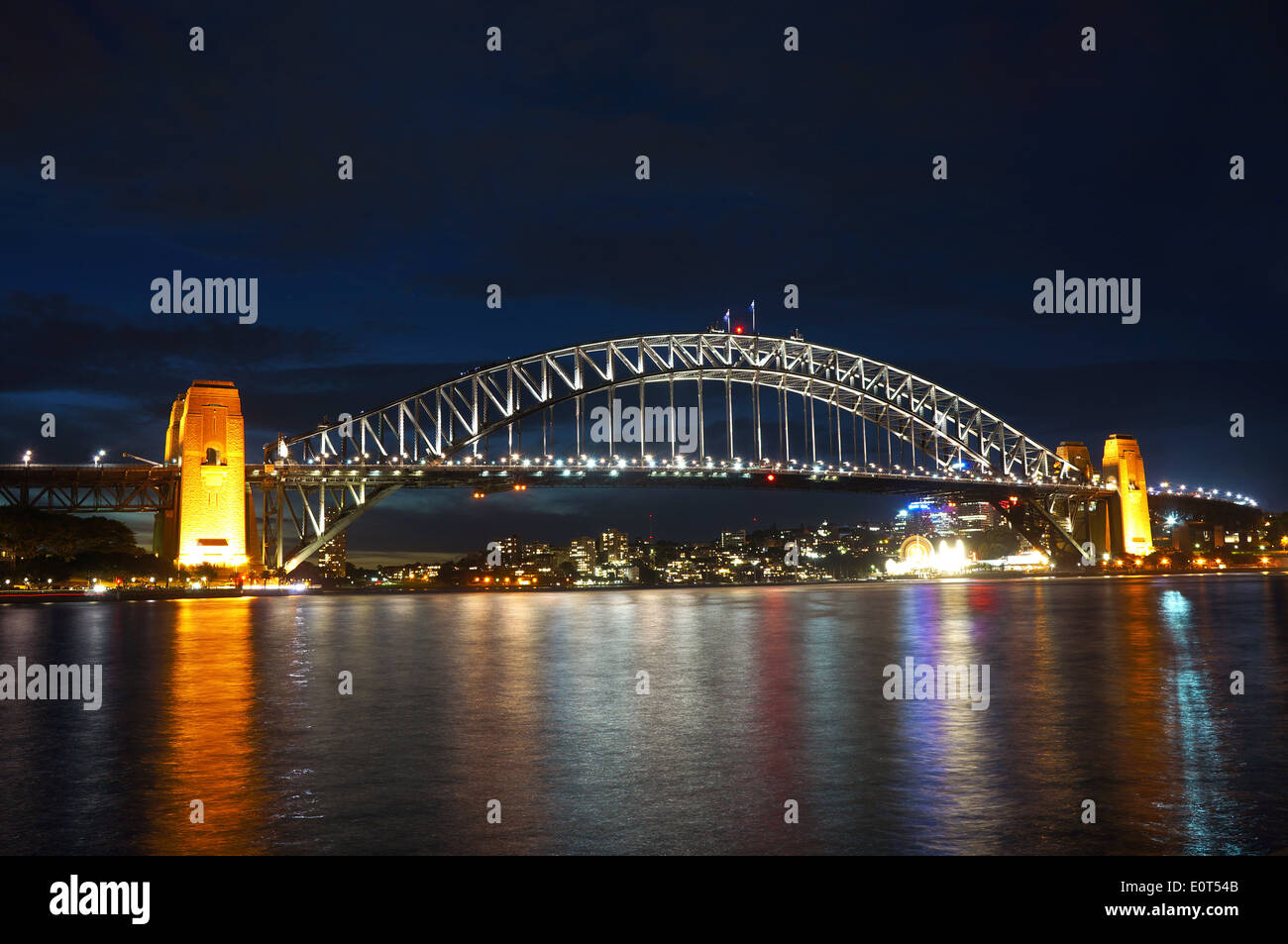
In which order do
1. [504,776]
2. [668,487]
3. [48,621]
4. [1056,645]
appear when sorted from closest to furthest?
1. [504,776]
2. [1056,645]
3. [48,621]
4. [668,487]

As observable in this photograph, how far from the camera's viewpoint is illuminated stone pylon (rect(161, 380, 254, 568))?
62.3 m

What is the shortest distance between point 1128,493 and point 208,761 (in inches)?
4258

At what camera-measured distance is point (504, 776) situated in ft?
35.8

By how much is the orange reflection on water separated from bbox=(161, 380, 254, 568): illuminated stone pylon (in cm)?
3886

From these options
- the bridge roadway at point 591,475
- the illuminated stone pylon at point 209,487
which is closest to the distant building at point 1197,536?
the bridge roadway at point 591,475

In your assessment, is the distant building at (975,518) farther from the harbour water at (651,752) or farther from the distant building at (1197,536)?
the harbour water at (651,752)

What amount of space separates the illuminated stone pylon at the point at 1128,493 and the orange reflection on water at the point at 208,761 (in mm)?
97828

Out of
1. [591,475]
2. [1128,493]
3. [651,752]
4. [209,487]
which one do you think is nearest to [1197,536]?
[1128,493]

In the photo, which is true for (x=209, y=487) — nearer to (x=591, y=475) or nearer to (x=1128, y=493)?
(x=591, y=475)

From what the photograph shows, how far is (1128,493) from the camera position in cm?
10719

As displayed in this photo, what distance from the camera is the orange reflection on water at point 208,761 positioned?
8.61 meters
